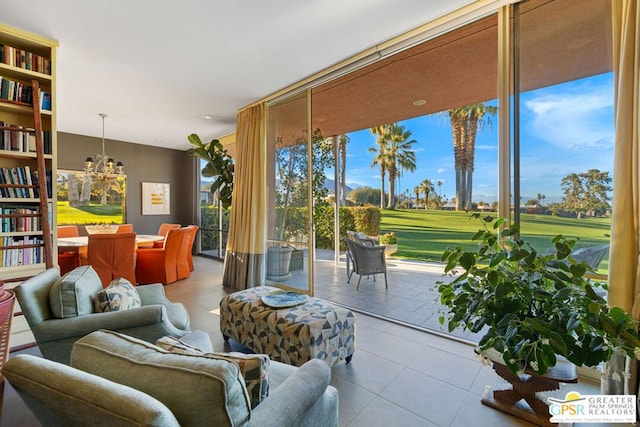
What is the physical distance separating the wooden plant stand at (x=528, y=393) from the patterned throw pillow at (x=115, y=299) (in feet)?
8.30

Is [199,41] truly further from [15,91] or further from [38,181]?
[38,181]

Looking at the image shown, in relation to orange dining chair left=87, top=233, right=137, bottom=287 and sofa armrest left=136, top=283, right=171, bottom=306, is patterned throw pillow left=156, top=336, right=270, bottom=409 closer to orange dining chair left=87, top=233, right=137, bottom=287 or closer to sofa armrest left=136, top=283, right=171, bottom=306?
sofa armrest left=136, top=283, right=171, bottom=306

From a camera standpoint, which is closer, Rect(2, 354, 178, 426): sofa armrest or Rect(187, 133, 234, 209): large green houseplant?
Rect(2, 354, 178, 426): sofa armrest

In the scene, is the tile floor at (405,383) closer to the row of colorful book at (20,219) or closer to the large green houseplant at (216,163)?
the row of colorful book at (20,219)

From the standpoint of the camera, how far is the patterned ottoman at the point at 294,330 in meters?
2.06

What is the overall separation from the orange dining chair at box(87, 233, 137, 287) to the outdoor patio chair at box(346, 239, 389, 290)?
A: 10.6 ft

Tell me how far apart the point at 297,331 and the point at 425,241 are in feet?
29.1

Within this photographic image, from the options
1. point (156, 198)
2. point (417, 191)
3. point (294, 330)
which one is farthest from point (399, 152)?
point (294, 330)

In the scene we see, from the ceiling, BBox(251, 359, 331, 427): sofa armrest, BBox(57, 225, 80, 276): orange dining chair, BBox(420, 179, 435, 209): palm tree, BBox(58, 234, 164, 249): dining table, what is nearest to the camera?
BBox(251, 359, 331, 427): sofa armrest

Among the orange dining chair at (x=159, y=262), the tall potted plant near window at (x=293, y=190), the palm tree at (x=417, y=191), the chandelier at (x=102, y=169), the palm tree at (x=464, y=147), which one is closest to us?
the tall potted plant near window at (x=293, y=190)

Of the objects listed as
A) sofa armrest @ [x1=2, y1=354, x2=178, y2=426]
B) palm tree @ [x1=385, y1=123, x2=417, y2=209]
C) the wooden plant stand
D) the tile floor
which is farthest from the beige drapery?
palm tree @ [x1=385, y1=123, x2=417, y2=209]

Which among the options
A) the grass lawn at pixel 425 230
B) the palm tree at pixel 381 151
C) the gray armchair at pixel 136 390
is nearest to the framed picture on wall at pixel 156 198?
the grass lawn at pixel 425 230

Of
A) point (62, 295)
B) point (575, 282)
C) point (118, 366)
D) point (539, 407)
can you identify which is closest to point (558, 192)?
point (575, 282)
